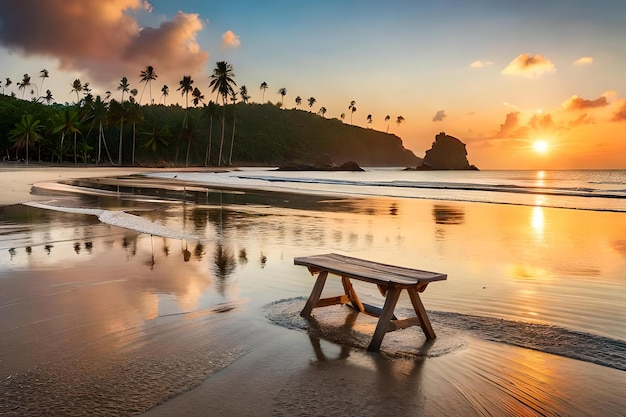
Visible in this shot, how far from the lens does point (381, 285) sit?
5.21 meters

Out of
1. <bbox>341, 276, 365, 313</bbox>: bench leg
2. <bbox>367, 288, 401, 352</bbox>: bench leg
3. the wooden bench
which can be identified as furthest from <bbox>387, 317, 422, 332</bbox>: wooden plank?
<bbox>341, 276, 365, 313</bbox>: bench leg

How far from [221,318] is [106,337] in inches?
52.9

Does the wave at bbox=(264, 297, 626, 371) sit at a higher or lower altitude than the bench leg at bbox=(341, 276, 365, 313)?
lower

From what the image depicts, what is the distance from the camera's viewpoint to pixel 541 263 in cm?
1017

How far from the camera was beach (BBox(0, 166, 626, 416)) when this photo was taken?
3965 millimetres

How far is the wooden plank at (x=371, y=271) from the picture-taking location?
515 centimetres

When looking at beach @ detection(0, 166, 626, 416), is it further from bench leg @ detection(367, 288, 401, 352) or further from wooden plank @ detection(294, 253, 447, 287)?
wooden plank @ detection(294, 253, 447, 287)

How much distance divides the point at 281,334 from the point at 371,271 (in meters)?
1.23

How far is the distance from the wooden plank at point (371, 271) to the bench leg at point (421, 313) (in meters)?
0.20

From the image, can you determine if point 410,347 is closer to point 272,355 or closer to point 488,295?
point 272,355

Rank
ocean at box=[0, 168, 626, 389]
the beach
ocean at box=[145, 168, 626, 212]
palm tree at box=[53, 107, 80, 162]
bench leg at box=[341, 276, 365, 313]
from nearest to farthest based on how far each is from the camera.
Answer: the beach → ocean at box=[0, 168, 626, 389] → bench leg at box=[341, 276, 365, 313] → ocean at box=[145, 168, 626, 212] → palm tree at box=[53, 107, 80, 162]

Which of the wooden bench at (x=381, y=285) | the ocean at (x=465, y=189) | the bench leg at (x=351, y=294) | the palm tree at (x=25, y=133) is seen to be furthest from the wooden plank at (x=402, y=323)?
the palm tree at (x=25, y=133)

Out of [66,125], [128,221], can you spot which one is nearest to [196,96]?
[66,125]

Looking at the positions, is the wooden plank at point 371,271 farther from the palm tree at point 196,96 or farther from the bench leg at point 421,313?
the palm tree at point 196,96
